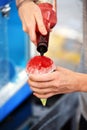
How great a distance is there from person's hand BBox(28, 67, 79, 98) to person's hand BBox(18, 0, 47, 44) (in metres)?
0.10

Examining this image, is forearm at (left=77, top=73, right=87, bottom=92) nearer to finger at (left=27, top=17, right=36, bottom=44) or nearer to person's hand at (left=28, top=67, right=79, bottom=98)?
person's hand at (left=28, top=67, right=79, bottom=98)

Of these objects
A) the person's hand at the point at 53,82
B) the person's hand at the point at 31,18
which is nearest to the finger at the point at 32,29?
the person's hand at the point at 31,18

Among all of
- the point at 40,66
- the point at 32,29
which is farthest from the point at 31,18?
the point at 40,66

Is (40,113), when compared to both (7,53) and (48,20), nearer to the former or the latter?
(7,53)

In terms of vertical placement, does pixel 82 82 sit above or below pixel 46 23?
below

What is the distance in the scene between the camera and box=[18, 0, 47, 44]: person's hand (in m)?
0.88

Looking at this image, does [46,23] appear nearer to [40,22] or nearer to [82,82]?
[40,22]

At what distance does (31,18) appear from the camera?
0.92 metres

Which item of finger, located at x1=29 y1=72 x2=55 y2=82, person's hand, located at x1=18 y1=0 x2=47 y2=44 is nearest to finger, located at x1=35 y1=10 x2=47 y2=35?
person's hand, located at x1=18 y1=0 x2=47 y2=44

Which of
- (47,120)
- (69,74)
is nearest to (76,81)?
(69,74)

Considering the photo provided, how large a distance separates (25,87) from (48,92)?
0.90m

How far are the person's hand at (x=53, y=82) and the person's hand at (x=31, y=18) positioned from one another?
10 centimetres

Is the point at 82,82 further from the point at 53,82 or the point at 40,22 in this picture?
the point at 40,22

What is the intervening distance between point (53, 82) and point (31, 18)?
180 millimetres
